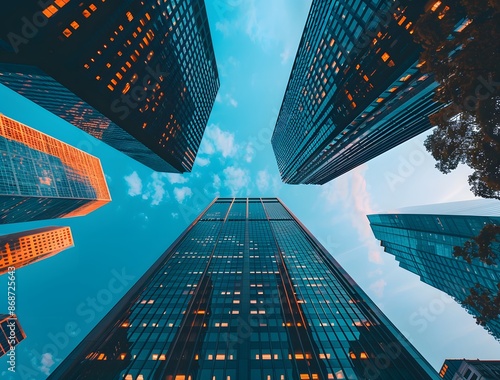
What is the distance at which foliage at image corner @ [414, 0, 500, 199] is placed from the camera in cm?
1087

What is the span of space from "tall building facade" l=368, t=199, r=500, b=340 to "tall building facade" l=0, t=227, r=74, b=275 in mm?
197202

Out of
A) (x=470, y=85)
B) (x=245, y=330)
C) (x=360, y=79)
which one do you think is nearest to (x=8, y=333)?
(x=245, y=330)

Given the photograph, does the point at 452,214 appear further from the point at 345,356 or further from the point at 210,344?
the point at 210,344

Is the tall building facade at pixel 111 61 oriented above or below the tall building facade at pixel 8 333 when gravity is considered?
above

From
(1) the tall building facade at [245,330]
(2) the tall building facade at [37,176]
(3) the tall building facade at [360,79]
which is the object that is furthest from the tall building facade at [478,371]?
(2) the tall building facade at [37,176]

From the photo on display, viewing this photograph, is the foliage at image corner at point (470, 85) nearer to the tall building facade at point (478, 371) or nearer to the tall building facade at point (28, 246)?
the tall building facade at point (478, 371)

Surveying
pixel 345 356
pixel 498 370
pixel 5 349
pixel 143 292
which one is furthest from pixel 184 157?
pixel 5 349

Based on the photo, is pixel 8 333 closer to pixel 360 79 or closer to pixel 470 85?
pixel 470 85

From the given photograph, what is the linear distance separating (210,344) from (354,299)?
28.1m

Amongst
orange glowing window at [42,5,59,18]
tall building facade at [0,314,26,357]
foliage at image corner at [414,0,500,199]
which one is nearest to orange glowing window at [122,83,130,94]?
orange glowing window at [42,5,59,18]

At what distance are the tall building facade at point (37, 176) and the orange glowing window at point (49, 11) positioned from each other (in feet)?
281

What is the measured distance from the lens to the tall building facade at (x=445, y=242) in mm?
43844

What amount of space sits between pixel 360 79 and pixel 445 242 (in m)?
46.4

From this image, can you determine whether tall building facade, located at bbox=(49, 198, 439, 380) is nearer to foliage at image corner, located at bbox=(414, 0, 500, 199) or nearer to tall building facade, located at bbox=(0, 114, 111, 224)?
foliage at image corner, located at bbox=(414, 0, 500, 199)
